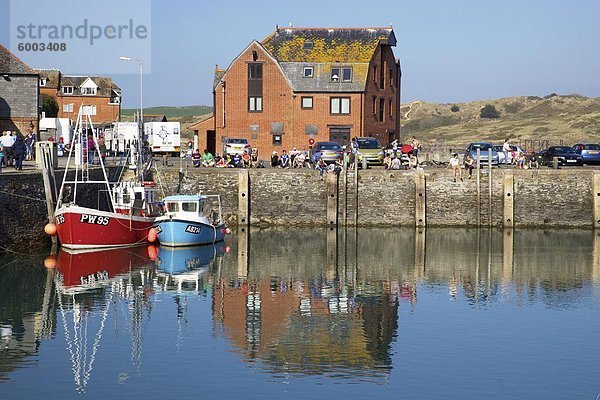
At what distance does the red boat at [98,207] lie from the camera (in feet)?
145

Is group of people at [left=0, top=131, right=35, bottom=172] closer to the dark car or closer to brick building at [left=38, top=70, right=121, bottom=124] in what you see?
the dark car

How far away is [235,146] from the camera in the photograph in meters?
66.2

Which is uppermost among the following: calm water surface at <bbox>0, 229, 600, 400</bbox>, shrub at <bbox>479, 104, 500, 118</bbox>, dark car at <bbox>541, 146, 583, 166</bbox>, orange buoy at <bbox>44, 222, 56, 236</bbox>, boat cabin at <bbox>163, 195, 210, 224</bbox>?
shrub at <bbox>479, 104, 500, 118</bbox>

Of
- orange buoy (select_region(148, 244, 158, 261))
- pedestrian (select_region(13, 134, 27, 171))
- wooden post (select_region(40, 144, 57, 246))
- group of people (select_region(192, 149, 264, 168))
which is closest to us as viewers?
wooden post (select_region(40, 144, 57, 246))

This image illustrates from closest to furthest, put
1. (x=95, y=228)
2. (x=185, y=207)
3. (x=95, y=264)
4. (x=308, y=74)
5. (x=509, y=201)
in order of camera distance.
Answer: (x=95, y=264), (x=95, y=228), (x=185, y=207), (x=509, y=201), (x=308, y=74)

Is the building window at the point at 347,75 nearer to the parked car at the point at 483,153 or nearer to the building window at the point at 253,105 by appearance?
the building window at the point at 253,105

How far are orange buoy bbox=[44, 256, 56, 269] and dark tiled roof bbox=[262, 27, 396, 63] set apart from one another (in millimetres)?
33812

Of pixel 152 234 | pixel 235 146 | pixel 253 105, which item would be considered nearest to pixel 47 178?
pixel 152 234

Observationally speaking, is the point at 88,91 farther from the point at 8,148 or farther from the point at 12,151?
the point at 8,148

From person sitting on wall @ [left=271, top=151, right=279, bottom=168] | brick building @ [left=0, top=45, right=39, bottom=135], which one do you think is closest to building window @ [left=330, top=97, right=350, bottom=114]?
person sitting on wall @ [left=271, top=151, right=279, bottom=168]

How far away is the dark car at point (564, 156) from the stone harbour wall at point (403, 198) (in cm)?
613

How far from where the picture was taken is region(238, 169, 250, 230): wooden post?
180 feet

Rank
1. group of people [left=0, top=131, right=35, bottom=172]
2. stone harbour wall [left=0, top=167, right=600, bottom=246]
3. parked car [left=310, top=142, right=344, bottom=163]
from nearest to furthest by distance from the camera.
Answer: group of people [left=0, top=131, right=35, bottom=172], stone harbour wall [left=0, top=167, right=600, bottom=246], parked car [left=310, top=142, right=344, bottom=163]

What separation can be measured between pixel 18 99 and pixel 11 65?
234cm
